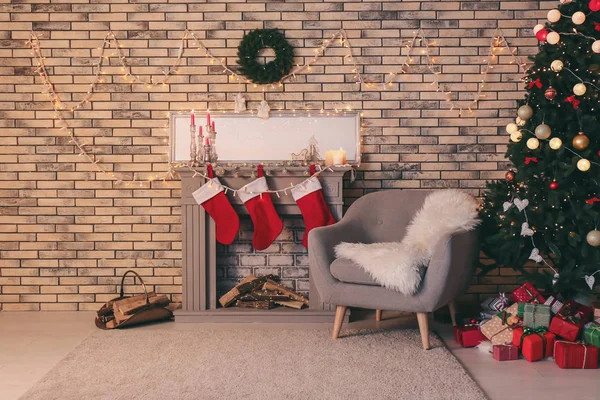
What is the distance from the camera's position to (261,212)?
3930 millimetres

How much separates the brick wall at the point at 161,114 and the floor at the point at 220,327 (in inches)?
19.3

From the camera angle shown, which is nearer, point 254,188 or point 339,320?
point 339,320

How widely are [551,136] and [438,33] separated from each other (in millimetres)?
1371

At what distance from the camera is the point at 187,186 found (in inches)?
155

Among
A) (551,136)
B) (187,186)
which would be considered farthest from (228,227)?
(551,136)

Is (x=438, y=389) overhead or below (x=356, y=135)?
below

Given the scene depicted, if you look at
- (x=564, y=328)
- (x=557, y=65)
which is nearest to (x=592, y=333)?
(x=564, y=328)

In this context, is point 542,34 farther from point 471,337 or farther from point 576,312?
point 471,337

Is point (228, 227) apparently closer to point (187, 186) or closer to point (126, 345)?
point (187, 186)

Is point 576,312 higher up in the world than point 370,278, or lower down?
lower down

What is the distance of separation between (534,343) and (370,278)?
3.16ft

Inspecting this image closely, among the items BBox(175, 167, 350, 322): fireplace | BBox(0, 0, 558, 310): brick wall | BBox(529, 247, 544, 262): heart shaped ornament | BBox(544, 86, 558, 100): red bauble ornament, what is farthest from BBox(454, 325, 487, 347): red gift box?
BBox(544, 86, 558, 100): red bauble ornament

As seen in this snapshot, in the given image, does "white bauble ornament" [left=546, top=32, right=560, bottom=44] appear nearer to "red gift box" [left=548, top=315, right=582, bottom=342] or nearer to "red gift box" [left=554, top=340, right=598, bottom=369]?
"red gift box" [left=548, top=315, right=582, bottom=342]

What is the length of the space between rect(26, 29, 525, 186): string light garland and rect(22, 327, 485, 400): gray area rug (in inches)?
59.1
